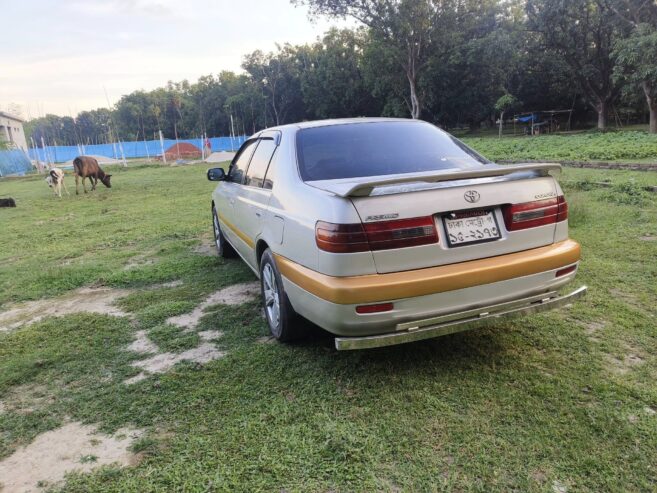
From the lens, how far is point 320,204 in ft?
8.59

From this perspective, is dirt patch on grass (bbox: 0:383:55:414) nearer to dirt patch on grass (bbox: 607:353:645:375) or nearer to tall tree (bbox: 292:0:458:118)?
dirt patch on grass (bbox: 607:353:645:375)

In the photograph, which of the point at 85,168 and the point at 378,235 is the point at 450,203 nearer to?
the point at 378,235

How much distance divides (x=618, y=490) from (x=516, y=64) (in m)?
39.6

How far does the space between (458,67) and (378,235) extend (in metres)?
42.6

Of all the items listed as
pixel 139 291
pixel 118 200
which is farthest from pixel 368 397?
pixel 118 200

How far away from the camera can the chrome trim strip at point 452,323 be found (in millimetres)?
2451

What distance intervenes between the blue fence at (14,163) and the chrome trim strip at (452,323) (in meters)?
33.0

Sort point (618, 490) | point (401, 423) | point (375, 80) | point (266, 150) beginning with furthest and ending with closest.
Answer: point (375, 80) < point (266, 150) < point (401, 423) < point (618, 490)

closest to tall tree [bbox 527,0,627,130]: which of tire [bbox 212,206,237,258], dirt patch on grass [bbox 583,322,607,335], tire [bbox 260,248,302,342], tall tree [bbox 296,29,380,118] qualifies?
tall tree [bbox 296,29,380,118]

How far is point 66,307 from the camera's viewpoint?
14.7 feet

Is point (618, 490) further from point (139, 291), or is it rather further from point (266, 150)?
point (139, 291)

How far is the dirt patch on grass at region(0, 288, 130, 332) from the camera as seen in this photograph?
424 centimetres

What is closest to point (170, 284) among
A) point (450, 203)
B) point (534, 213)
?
point (450, 203)

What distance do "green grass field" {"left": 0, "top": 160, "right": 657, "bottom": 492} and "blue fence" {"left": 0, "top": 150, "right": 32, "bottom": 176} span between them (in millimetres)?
30122
